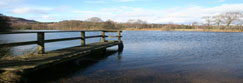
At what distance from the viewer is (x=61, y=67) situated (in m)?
6.63

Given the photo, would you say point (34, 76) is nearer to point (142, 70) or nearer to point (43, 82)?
point (43, 82)

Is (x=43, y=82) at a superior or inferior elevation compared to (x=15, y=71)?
inferior

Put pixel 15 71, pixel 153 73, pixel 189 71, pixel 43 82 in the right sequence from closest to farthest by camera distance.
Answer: pixel 15 71, pixel 43 82, pixel 153 73, pixel 189 71

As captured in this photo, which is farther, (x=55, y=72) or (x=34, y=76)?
(x=55, y=72)

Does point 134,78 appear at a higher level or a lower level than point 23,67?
lower

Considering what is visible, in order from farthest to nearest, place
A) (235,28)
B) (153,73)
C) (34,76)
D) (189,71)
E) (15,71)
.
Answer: (235,28), (189,71), (153,73), (34,76), (15,71)

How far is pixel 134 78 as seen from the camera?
5.65 metres

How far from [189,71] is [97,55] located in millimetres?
4723

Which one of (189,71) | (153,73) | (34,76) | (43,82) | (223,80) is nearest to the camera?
(43,82)

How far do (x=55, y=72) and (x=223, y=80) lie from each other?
5064mm

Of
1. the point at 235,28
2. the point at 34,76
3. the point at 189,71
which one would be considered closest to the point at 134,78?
the point at 189,71

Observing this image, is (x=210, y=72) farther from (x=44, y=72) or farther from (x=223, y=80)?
(x=44, y=72)

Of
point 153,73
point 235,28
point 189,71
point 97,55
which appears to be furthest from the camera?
point 235,28

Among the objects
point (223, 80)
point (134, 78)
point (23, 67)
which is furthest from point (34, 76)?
point (223, 80)
